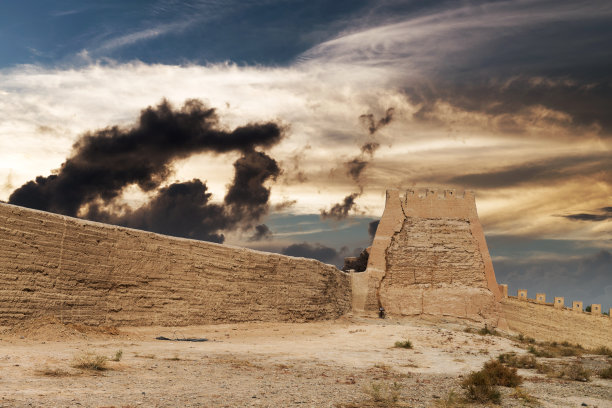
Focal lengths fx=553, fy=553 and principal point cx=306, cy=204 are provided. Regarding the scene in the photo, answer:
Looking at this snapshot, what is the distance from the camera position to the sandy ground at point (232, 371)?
7004mm

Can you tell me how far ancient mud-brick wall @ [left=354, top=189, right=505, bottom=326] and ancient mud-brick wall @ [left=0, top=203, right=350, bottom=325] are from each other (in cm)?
947

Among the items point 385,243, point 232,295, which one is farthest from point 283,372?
point 385,243

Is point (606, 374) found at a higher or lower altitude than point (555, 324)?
lower

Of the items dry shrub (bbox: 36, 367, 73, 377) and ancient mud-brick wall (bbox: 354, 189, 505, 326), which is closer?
dry shrub (bbox: 36, 367, 73, 377)

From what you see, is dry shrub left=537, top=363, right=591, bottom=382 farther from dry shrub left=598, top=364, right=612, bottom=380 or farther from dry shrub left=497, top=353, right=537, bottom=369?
dry shrub left=497, top=353, right=537, bottom=369

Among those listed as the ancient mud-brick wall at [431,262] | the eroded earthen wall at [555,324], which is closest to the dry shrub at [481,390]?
the ancient mud-brick wall at [431,262]

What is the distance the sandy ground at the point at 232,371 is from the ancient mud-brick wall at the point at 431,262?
10.9m

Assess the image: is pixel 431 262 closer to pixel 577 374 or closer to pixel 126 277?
pixel 577 374

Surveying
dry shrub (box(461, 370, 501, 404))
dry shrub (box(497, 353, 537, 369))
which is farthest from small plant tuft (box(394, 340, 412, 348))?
dry shrub (box(461, 370, 501, 404))

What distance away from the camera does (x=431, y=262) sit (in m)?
27.4

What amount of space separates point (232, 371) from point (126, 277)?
4.92 metres

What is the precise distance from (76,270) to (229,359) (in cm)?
416

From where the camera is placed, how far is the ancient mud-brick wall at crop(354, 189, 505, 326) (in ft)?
88.1

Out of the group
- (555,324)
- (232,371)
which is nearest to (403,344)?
(232,371)
